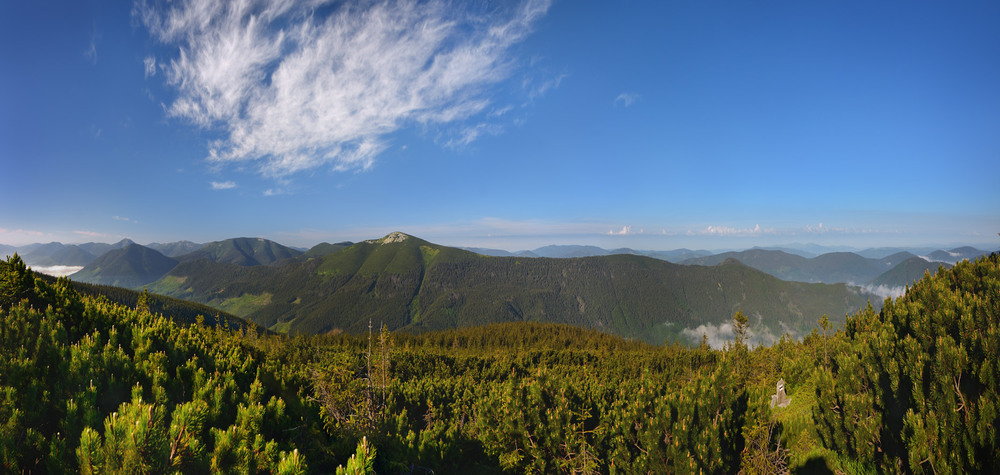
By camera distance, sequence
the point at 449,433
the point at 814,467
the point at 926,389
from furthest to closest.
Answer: the point at 449,433, the point at 814,467, the point at 926,389

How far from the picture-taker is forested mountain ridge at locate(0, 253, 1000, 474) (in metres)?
5.32

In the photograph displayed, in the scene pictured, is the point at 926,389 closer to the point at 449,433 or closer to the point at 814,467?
the point at 814,467

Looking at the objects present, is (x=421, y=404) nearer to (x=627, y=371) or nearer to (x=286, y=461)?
(x=286, y=461)

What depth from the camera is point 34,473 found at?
4.94m

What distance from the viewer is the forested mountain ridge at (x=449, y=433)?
209 inches

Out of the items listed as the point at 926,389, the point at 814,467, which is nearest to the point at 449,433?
the point at 814,467

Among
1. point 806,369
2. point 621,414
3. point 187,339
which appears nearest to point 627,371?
point 806,369

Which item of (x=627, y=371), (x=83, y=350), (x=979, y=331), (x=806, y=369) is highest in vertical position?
(x=83, y=350)

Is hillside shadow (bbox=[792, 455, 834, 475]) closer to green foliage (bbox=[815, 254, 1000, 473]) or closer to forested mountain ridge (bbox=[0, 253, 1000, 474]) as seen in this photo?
forested mountain ridge (bbox=[0, 253, 1000, 474])

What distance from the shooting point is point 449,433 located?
17.8 metres

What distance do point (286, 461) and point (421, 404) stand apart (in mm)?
39537

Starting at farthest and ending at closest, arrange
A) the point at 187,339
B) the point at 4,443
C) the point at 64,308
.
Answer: the point at 187,339
the point at 64,308
the point at 4,443

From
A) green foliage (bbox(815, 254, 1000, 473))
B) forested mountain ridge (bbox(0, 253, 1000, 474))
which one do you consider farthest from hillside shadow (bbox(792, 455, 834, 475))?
green foliage (bbox(815, 254, 1000, 473))

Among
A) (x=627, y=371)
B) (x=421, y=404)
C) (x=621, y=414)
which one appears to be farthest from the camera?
(x=627, y=371)
